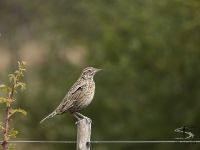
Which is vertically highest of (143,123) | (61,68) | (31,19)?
(31,19)

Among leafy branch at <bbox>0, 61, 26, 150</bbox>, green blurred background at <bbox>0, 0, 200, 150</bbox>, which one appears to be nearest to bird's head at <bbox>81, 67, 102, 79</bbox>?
leafy branch at <bbox>0, 61, 26, 150</bbox>

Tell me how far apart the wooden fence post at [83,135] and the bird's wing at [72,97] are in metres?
1.91

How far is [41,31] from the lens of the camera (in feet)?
105

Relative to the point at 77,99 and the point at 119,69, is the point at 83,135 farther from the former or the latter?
the point at 119,69

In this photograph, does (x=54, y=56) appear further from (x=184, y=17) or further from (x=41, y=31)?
(x=184, y=17)

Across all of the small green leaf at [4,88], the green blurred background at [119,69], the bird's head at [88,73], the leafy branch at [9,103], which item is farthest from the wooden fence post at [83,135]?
the green blurred background at [119,69]

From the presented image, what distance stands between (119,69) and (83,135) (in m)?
18.4

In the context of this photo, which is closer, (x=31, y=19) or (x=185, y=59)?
(x=185, y=59)

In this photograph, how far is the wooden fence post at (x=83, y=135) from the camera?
11.0m

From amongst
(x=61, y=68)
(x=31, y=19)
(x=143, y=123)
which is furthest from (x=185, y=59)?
(x=31, y=19)

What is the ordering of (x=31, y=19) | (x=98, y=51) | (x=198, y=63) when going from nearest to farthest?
(x=198, y=63), (x=98, y=51), (x=31, y=19)

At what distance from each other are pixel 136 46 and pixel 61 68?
2.93 meters

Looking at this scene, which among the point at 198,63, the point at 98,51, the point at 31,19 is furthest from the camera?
the point at 31,19

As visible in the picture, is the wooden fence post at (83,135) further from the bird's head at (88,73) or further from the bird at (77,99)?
the bird's head at (88,73)
